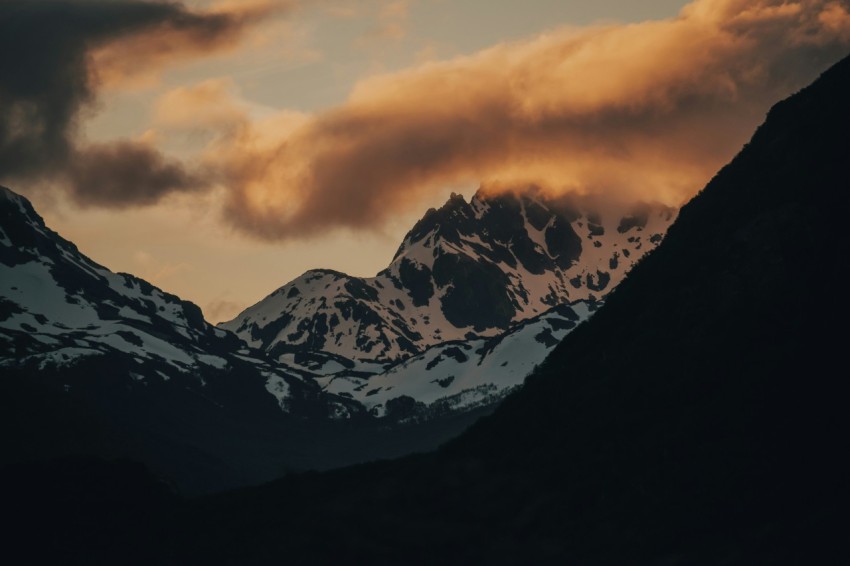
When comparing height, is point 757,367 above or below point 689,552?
above

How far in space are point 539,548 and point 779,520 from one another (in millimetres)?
35858

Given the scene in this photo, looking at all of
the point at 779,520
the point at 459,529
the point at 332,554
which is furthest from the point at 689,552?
the point at 332,554

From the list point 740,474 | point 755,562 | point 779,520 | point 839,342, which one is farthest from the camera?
point 839,342

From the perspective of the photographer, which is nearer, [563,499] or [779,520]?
[779,520]

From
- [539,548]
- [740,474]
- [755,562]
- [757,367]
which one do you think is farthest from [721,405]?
[755,562]

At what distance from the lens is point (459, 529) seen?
198m

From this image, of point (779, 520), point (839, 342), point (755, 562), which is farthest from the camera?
point (839, 342)

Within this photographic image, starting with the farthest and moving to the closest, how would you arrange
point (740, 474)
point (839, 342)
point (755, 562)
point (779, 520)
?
point (839, 342) < point (740, 474) < point (779, 520) < point (755, 562)

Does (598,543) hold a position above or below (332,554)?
below

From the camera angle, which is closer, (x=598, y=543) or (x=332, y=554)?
(x=598, y=543)

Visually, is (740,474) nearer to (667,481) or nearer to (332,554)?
(667,481)

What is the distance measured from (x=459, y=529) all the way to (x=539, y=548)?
1653 centimetres

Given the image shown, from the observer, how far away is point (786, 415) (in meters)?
186

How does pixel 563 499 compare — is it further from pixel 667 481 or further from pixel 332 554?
pixel 332 554
